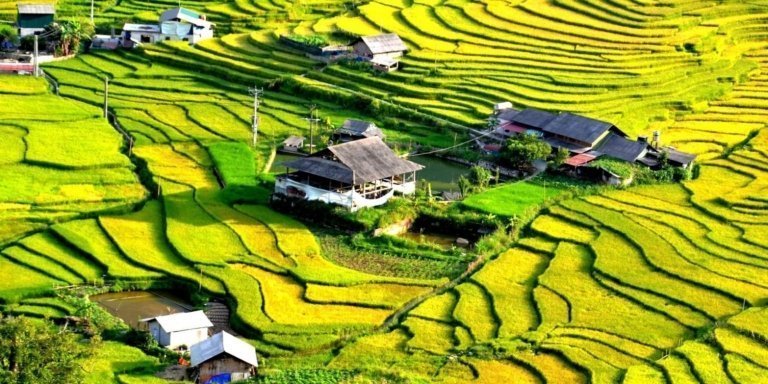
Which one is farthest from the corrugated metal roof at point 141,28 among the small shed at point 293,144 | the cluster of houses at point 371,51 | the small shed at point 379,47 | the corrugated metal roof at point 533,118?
the corrugated metal roof at point 533,118

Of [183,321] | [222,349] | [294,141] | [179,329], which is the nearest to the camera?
[222,349]

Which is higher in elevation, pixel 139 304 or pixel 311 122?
pixel 311 122

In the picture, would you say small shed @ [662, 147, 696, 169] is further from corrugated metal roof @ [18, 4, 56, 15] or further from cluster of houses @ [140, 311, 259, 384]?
corrugated metal roof @ [18, 4, 56, 15]

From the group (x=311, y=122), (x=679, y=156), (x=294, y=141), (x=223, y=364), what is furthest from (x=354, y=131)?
(x=223, y=364)

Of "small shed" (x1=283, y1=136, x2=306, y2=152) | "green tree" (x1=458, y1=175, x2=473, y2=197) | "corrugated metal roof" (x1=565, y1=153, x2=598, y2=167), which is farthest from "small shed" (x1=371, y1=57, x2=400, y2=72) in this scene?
"green tree" (x1=458, y1=175, x2=473, y2=197)

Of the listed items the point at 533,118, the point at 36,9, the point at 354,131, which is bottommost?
the point at 354,131

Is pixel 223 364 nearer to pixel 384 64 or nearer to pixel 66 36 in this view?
pixel 384 64
